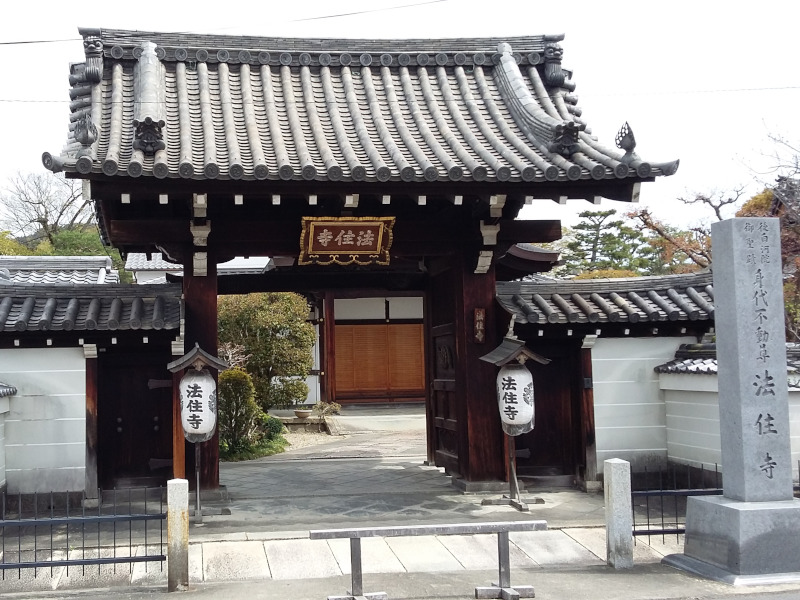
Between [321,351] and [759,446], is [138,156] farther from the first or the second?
[321,351]

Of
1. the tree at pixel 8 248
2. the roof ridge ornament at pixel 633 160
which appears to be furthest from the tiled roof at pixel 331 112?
the tree at pixel 8 248

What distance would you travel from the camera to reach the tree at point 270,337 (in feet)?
65.7

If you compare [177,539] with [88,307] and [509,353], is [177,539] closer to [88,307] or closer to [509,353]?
[88,307]

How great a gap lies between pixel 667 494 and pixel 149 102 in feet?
28.0

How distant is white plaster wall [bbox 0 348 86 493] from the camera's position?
35.7 ft

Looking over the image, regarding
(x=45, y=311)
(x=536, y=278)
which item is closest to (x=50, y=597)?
(x=45, y=311)

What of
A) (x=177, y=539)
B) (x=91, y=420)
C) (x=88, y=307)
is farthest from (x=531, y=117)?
(x=177, y=539)

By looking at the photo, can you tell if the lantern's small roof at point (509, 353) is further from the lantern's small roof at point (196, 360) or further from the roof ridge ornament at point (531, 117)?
the lantern's small roof at point (196, 360)

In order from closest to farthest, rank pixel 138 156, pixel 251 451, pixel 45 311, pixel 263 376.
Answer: pixel 138 156, pixel 45 311, pixel 251 451, pixel 263 376

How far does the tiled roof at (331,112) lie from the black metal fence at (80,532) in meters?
3.88

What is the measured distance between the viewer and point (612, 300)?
40.8ft

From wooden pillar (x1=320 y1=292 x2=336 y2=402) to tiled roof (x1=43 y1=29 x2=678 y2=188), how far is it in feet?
50.4

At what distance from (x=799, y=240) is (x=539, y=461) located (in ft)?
59.8

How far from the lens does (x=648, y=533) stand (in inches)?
338
